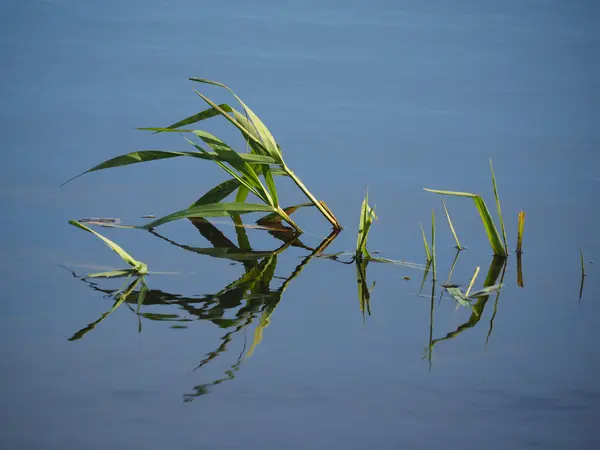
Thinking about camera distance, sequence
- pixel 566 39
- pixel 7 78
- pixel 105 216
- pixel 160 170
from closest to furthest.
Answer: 1. pixel 105 216
2. pixel 160 170
3. pixel 7 78
4. pixel 566 39

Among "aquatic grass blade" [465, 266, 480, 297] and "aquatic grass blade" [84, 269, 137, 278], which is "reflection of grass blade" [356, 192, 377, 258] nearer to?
"aquatic grass blade" [465, 266, 480, 297]

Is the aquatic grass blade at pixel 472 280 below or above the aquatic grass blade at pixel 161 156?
below

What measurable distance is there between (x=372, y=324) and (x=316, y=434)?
0.46 m

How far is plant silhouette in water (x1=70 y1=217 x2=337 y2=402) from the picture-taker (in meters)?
1.70

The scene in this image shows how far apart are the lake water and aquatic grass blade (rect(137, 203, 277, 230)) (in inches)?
2.9

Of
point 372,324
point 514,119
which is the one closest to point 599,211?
Answer: point 514,119

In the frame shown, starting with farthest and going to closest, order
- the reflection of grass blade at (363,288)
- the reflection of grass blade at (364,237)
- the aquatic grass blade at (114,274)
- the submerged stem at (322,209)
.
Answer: the submerged stem at (322,209), the reflection of grass blade at (364,237), the aquatic grass blade at (114,274), the reflection of grass blade at (363,288)

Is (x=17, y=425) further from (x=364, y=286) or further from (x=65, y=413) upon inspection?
(x=364, y=286)

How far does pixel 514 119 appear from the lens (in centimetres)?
346

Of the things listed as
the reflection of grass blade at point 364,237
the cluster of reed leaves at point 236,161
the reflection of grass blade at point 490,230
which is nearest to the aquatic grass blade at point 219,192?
the cluster of reed leaves at point 236,161

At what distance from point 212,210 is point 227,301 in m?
0.43

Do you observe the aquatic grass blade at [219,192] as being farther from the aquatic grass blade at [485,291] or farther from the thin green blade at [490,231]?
the aquatic grass blade at [485,291]

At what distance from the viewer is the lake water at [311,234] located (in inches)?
57.6

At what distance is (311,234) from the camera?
243 cm
